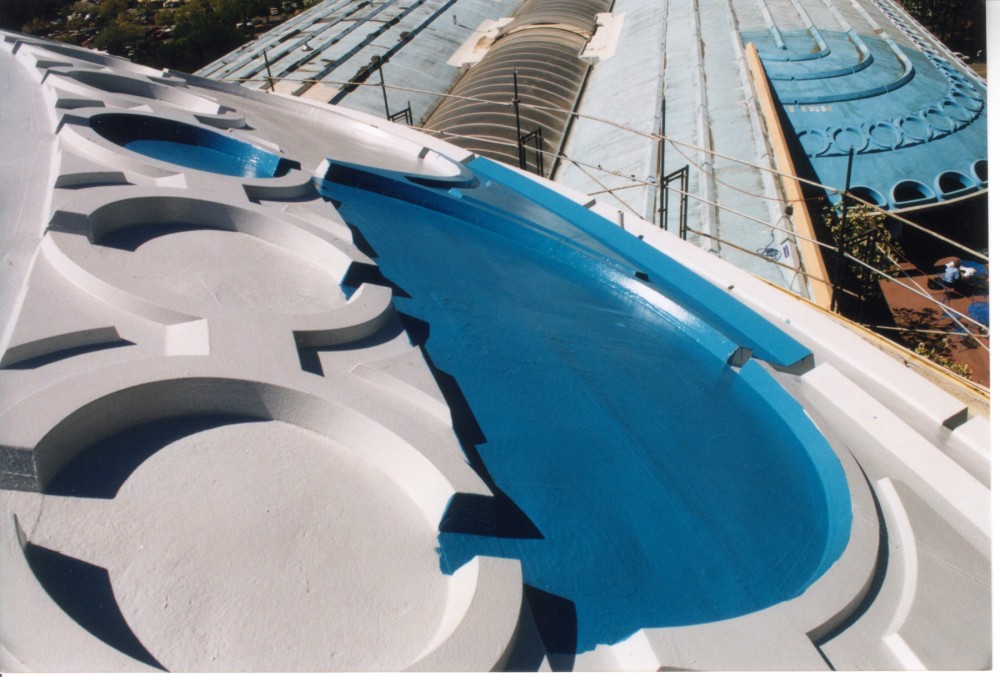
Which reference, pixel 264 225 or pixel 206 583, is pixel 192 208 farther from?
pixel 206 583

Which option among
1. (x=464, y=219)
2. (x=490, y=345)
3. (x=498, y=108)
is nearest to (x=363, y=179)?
(x=464, y=219)

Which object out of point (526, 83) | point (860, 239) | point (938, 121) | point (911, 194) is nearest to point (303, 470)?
point (860, 239)

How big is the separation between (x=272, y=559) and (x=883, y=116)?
23.9 metres

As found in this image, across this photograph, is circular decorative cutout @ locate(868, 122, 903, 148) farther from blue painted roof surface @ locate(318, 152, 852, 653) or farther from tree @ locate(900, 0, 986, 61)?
blue painted roof surface @ locate(318, 152, 852, 653)

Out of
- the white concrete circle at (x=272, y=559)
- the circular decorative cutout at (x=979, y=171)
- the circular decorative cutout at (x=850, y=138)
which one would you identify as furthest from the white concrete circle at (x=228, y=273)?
the circular decorative cutout at (x=979, y=171)

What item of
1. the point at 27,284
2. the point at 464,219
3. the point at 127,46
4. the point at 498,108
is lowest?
the point at 127,46

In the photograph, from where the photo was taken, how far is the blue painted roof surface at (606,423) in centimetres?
519

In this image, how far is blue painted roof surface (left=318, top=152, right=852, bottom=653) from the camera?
5191 millimetres

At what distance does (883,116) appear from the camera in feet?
76.8

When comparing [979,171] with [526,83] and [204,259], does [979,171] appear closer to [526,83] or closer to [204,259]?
[526,83]

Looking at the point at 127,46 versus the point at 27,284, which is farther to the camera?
the point at 127,46

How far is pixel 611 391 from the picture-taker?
6.88 metres

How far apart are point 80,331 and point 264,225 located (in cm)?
274

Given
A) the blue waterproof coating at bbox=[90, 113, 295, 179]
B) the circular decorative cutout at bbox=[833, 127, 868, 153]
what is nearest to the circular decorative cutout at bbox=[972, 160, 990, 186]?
the circular decorative cutout at bbox=[833, 127, 868, 153]
